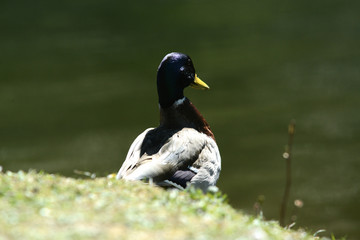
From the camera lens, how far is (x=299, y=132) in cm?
1223

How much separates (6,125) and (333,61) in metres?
7.58

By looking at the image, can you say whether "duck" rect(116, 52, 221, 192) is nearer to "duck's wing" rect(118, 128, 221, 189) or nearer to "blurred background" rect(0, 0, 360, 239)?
"duck's wing" rect(118, 128, 221, 189)

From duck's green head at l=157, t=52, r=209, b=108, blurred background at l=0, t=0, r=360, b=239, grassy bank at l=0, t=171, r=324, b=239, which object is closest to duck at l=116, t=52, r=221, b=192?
duck's green head at l=157, t=52, r=209, b=108

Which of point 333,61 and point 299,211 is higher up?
point 333,61

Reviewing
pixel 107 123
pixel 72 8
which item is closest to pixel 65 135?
pixel 107 123

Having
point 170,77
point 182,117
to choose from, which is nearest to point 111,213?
point 182,117

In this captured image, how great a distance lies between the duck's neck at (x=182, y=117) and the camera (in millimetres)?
7245

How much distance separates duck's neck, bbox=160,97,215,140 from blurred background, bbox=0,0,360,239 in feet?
8.96

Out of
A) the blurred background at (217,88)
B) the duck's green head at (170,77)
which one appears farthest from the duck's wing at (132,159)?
the blurred background at (217,88)

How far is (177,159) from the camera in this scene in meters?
6.45

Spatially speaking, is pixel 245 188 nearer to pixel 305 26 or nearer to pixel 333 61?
pixel 333 61

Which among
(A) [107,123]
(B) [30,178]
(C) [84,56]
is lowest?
(B) [30,178]

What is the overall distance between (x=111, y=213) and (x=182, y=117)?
3.31m

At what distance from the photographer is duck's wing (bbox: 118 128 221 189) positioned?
621cm
